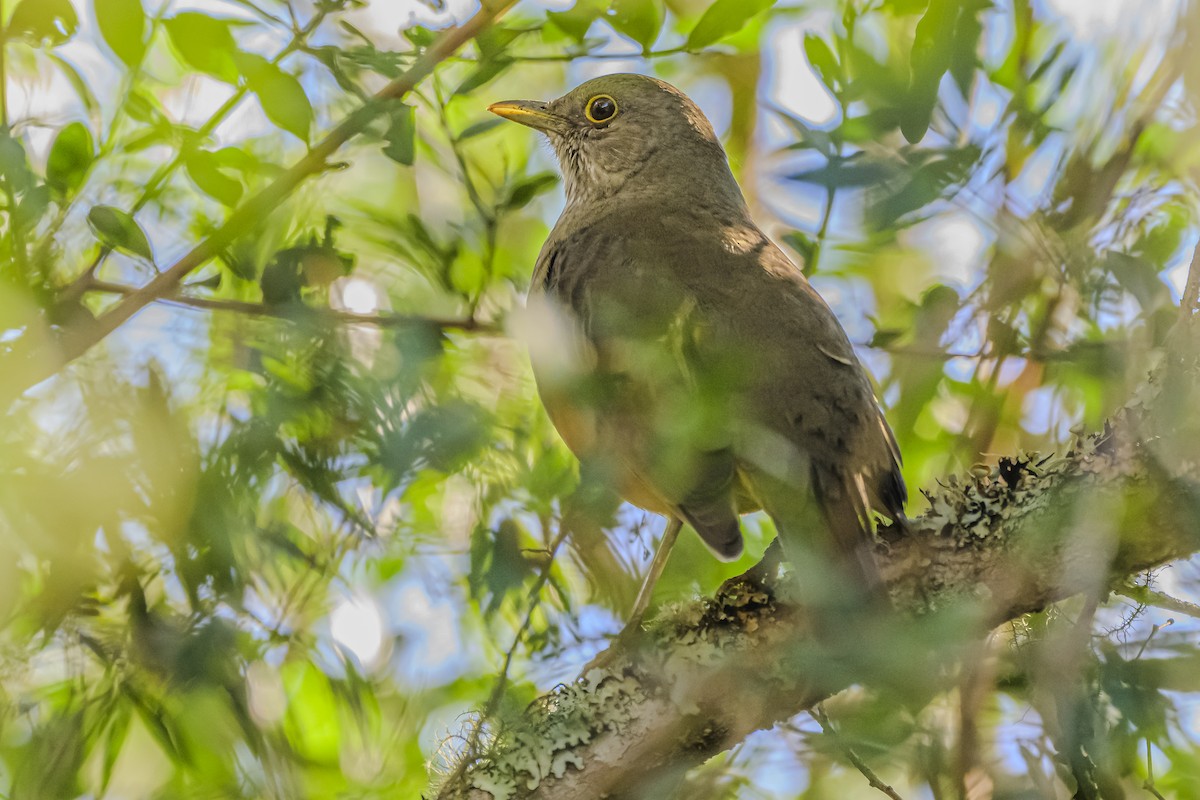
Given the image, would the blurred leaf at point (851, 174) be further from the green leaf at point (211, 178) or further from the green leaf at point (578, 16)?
the green leaf at point (211, 178)

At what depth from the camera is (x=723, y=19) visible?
288cm

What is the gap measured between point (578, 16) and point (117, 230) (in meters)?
1.18

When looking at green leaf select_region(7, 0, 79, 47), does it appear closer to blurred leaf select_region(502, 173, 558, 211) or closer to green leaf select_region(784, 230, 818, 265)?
blurred leaf select_region(502, 173, 558, 211)

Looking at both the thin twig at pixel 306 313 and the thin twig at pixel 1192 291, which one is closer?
the thin twig at pixel 306 313

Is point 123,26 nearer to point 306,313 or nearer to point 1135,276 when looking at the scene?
point 306,313

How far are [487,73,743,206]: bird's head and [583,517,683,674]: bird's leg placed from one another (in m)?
1.80

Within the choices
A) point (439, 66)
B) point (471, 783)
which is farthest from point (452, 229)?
point (471, 783)

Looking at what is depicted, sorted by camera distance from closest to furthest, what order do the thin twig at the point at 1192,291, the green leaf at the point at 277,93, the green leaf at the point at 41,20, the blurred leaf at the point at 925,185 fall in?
the blurred leaf at the point at 925,185 < the green leaf at the point at 277,93 < the green leaf at the point at 41,20 < the thin twig at the point at 1192,291

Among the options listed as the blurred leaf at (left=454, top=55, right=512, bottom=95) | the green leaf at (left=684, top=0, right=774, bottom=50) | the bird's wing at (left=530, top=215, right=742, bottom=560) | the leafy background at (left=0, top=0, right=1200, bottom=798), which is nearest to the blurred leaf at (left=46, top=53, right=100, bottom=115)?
the leafy background at (left=0, top=0, right=1200, bottom=798)

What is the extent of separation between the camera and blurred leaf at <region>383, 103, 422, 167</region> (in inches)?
90.0

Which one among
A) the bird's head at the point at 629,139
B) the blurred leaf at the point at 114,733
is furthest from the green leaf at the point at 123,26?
the bird's head at the point at 629,139

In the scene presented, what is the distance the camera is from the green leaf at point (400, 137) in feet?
7.50

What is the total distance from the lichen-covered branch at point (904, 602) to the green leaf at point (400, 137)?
1.29m

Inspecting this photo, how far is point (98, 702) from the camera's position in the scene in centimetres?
221
